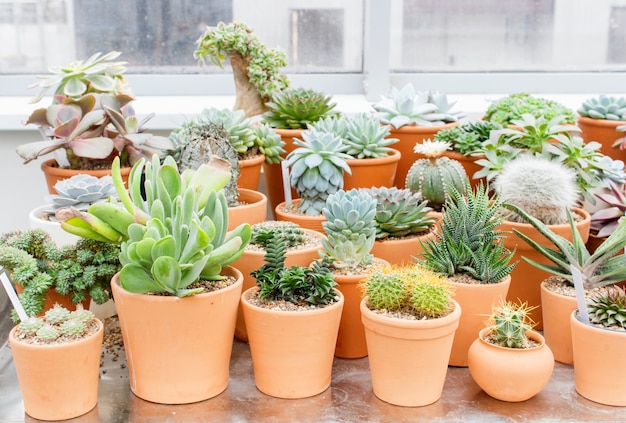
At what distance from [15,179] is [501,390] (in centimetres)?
178

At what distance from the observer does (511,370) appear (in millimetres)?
1456

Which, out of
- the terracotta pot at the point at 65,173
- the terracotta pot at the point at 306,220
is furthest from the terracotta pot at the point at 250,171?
the terracotta pot at the point at 65,173

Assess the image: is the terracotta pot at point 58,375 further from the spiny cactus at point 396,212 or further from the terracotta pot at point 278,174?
the terracotta pot at point 278,174

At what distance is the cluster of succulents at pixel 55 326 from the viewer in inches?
54.8

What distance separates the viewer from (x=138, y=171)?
150 centimetres

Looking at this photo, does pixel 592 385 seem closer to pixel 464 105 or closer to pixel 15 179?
pixel 464 105

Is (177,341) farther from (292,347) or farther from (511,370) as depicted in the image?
(511,370)

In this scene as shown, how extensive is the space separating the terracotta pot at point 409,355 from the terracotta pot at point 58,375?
528mm

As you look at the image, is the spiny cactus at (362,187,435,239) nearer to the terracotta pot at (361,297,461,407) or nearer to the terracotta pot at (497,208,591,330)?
the terracotta pot at (497,208,591,330)

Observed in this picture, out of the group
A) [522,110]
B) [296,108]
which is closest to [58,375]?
[296,108]

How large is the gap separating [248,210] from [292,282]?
44cm

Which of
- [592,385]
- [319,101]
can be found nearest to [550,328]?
[592,385]

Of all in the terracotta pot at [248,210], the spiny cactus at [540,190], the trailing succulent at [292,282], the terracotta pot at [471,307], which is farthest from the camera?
the terracotta pot at [248,210]

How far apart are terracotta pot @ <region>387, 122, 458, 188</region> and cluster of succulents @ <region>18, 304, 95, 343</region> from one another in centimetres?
109
